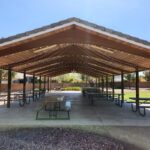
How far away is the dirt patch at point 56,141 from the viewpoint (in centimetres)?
607

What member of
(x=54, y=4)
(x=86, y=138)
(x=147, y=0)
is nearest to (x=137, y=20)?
(x=147, y=0)

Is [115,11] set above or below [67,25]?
above

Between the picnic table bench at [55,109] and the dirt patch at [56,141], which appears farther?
the picnic table bench at [55,109]

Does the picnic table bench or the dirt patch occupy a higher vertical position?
the picnic table bench

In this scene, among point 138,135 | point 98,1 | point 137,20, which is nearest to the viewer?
point 138,135

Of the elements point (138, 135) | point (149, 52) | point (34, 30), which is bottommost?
point (138, 135)

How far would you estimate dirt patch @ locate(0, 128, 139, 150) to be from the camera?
6070 millimetres

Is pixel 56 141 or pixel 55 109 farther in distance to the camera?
pixel 55 109

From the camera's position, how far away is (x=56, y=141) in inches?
259

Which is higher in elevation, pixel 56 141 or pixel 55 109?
pixel 55 109

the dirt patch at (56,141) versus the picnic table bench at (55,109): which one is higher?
the picnic table bench at (55,109)

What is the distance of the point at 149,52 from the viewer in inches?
331

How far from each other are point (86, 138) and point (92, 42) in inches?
124

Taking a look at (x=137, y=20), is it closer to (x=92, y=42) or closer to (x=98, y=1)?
(x=98, y=1)
